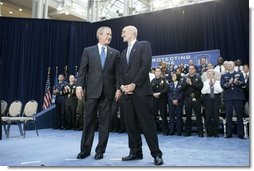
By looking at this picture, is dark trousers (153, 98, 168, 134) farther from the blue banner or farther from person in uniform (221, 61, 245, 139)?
the blue banner

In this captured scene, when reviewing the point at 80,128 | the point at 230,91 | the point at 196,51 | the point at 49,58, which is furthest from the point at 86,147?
the point at 49,58

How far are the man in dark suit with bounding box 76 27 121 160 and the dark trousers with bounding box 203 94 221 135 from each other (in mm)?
2864

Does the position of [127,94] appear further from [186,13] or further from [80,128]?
[186,13]

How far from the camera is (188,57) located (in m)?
7.75

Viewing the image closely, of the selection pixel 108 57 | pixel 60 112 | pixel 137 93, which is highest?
pixel 108 57

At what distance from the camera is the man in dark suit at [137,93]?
2547 mm

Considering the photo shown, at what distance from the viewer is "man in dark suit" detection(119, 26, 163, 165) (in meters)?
2.55

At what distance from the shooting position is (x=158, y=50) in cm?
872

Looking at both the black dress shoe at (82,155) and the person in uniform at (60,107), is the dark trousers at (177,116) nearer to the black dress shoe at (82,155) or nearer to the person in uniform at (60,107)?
the black dress shoe at (82,155)

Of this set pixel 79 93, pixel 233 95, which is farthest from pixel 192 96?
pixel 79 93

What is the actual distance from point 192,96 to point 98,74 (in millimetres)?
2976

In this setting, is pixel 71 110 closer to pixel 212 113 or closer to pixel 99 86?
pixel 212 113

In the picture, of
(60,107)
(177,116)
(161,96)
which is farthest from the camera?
(60,107)

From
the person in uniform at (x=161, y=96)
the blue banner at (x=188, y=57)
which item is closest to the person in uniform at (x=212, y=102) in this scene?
the person in uniform at (x=161, y=96)
